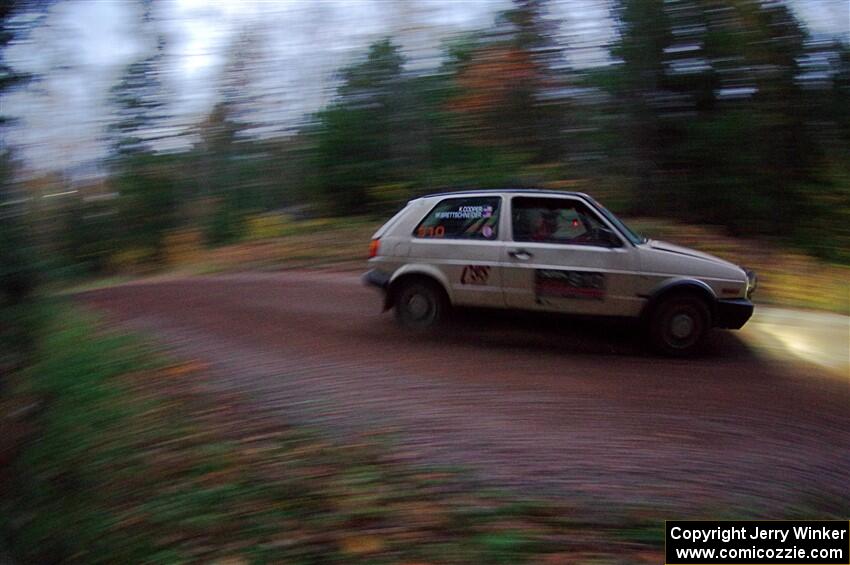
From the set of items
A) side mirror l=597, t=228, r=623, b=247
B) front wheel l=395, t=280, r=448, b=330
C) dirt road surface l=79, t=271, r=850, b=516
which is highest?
side mirror l=597, t=228, r=623, b=247

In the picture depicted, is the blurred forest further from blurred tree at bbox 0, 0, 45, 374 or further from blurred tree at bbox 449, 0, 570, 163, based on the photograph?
blurred tree at bbox 0, 0, 45, 374

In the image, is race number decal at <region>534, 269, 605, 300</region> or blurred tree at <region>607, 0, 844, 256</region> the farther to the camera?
blurred tree at <region>607, 0, 844, 256</region>

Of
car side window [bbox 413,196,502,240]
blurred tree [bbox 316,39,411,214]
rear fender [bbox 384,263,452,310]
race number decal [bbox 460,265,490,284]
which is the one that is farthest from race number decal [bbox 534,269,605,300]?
blurred tree [bbox 316,39,411,214]

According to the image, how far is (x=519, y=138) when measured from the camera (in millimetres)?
17734

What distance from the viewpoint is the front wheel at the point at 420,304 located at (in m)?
8.28

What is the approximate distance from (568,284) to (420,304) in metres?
1.74

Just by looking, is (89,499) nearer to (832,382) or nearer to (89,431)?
(89,431)

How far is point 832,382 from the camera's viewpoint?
698 cm

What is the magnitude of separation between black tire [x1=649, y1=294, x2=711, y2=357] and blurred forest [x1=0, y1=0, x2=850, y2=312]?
5846 millimetres

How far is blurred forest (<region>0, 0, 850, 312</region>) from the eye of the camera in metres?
13.9

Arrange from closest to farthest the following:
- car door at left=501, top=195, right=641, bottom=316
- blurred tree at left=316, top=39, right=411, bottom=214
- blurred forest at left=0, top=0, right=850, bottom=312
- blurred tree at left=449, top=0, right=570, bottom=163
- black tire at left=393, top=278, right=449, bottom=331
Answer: car door at left=501, top=195, right=641, bottom=316, black tire at left=393, top=278, right=449, bottom=331, blurred forest at left=0, top=0, right=850, bottom=312, blurred tree at left=449, top=0, right=570, bottom=163, blurred tree at left=316, top=39, right=411, bottom=214

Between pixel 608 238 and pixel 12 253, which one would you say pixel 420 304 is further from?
pixel 12 253

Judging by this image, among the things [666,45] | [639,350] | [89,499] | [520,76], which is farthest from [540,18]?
[89,499]

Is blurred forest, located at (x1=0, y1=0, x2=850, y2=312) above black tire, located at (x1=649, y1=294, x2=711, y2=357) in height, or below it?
above
